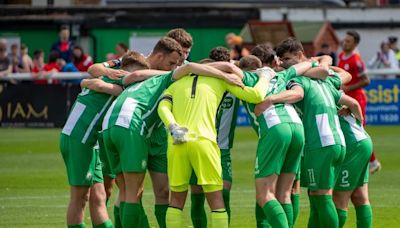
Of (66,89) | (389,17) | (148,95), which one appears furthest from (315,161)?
(389,17)

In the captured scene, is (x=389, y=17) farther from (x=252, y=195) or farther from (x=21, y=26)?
(x=252, y=195)

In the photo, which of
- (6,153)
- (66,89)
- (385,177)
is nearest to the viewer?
(385,177)

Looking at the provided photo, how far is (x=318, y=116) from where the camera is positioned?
519 inches

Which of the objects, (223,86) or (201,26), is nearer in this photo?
(223,86)

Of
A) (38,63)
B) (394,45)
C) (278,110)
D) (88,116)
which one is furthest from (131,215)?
(394,45)

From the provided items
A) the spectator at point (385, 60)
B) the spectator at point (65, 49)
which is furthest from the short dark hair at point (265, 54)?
the spectator at point (385, 60)

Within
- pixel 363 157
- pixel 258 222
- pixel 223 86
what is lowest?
pixel 258 222

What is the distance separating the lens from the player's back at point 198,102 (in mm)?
12227

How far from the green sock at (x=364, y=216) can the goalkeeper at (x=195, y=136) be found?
2.19m

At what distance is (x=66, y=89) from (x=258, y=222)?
697 inches

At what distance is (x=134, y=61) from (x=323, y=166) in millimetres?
2380

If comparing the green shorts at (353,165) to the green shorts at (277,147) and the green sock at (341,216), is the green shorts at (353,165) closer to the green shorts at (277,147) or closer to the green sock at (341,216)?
the green sock at (341,216)

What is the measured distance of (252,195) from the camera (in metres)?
18.6

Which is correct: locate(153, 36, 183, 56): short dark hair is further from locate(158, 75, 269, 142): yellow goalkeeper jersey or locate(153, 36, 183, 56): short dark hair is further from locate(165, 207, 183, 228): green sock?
locate(165, 207, 183, 228): green sock
